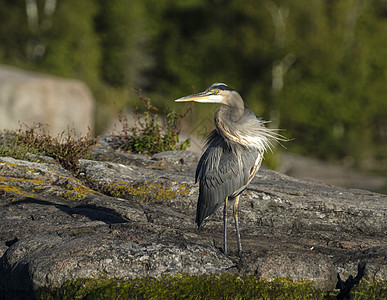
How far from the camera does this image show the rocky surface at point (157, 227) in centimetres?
549

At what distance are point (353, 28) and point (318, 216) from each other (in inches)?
1075

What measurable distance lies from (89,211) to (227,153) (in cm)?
188

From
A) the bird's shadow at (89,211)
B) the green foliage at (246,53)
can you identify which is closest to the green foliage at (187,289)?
the bird's shadow at (89,211)

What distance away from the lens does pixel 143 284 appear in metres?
5.31

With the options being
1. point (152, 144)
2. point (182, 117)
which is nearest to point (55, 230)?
point (152, 144)

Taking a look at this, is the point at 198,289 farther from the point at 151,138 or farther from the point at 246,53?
the point at 246,53

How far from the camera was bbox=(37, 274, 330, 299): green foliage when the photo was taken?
5203 mm

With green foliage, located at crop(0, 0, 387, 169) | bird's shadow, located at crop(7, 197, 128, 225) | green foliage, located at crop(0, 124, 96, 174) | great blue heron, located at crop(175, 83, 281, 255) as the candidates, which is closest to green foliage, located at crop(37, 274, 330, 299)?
great blue heron, located at crop(175, 83, 281, 255)

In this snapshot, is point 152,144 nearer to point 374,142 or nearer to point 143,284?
point 143,284

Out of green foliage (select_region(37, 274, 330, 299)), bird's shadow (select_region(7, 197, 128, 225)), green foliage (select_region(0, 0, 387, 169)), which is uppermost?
green foliage (select_region(0, 0, 387, 169))

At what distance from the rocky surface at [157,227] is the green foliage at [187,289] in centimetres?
8

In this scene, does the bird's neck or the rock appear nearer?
the bird's neck

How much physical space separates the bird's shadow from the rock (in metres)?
9.54

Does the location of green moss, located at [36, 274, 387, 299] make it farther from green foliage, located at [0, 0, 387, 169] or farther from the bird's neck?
green foliage, located at [0, 0, 387, 169]
